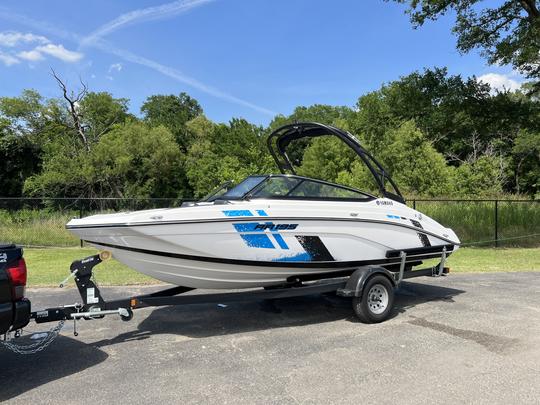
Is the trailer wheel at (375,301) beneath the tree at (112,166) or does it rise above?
beneath

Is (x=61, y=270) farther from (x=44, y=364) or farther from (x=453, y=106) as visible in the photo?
(x=453, y=106)

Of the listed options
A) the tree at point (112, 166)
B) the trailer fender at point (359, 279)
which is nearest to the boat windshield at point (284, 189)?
the trailer fender at point (359, 279)

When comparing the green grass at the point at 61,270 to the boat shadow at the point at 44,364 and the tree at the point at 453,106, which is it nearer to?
the boat shadow at the point at 44,364

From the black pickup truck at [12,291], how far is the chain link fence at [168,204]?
1210 cm

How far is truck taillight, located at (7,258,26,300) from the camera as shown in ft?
13.5

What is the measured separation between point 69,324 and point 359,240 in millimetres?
4173

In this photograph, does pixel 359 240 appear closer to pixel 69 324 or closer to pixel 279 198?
pixel 279 198

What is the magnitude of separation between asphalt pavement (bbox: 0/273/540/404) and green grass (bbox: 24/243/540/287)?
91.6 inches

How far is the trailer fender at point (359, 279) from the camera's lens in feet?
20.2

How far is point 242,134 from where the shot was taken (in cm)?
4597

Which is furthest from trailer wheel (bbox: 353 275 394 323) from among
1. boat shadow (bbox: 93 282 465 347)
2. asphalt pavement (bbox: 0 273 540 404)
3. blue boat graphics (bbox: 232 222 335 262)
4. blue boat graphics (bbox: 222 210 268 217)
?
blue boat graphics (bbox: 222 210 268 217)

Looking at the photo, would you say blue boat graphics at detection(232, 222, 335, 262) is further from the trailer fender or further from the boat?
the trailer fender

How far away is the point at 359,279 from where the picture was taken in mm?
6230

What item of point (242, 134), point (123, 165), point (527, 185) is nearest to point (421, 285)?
point (123, 165)
